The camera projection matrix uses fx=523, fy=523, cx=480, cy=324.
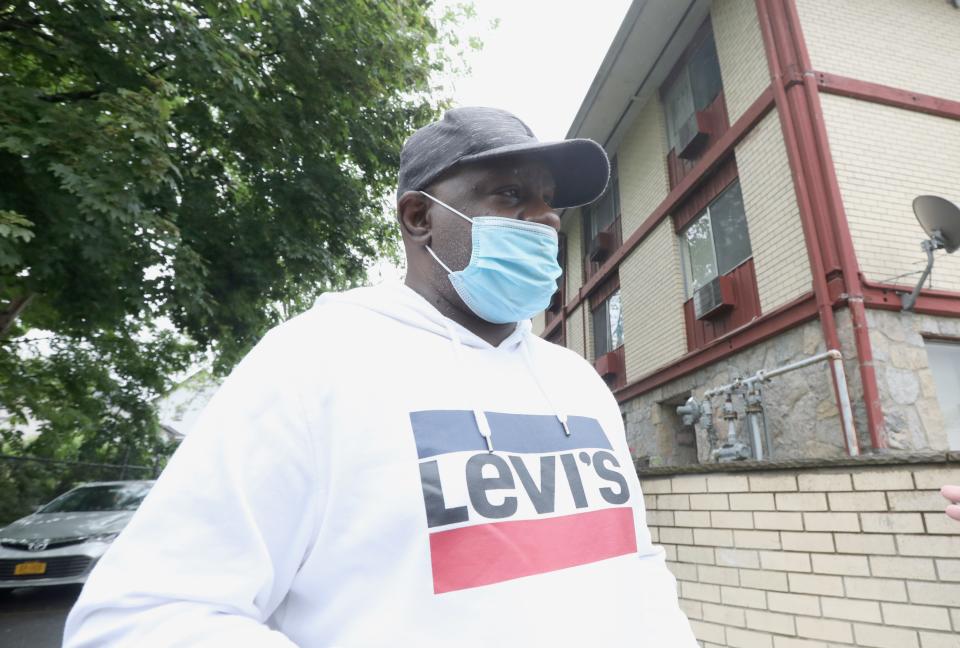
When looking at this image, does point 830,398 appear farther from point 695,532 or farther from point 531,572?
point 531,572

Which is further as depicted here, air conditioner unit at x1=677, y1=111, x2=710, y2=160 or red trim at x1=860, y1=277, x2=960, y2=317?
air conditioner unit at x1=677, y1=111, x2=710, y2=160

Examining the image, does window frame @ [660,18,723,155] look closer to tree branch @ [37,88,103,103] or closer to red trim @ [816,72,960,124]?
red trim @ [816,72,960,124]

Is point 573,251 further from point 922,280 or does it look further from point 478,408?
point 478,408

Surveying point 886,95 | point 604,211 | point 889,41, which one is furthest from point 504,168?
point 604,211

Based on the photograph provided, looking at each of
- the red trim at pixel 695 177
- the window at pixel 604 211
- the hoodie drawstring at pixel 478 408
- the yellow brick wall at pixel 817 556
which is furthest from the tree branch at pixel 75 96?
the window at pixel 604 211

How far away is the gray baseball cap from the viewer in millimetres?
1552

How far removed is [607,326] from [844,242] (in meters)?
6.85

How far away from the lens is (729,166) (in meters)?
8.11

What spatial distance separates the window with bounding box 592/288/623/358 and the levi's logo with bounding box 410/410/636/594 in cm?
1050

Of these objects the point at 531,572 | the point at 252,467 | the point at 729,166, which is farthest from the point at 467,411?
the point at 729,166

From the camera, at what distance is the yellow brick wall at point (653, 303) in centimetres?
923

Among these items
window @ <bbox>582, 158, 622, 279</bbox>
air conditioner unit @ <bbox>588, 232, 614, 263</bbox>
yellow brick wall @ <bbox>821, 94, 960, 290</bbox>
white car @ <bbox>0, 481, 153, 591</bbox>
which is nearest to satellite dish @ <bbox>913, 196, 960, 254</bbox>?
yellow brick wall @ <bbox>821, 94, 960, 290</bbox>

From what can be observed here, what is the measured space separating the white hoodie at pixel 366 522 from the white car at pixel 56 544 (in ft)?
21.9

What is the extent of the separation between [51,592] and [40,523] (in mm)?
994
